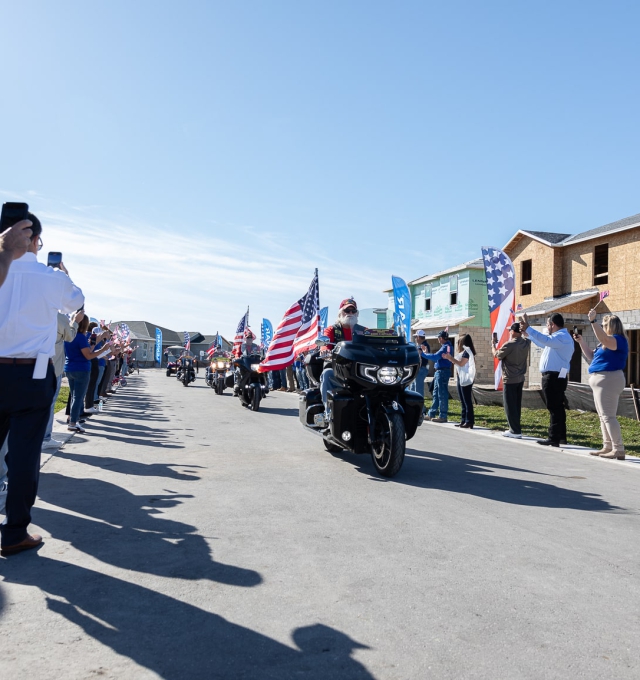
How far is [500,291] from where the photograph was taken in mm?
13828

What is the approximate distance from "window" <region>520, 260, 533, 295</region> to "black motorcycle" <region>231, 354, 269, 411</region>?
65.8 feet

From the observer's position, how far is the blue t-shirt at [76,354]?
10.2 meters

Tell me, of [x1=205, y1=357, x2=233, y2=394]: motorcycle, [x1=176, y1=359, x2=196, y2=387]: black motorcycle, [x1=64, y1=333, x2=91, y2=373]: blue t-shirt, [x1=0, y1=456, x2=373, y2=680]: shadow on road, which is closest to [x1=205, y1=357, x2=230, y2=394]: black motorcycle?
[x1=205, y1=357, x2=233, y2=394]: motorcycle

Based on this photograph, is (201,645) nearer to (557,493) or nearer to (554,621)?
(554,621)

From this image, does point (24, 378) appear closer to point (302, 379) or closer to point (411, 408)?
point (411, 408)

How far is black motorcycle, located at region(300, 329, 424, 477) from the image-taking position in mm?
6850

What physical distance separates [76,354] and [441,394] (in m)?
7.61

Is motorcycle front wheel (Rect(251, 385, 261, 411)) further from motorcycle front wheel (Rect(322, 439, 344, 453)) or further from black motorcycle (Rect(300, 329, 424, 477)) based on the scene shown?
black motorcycle (Rect(300, 329, 424, 477))

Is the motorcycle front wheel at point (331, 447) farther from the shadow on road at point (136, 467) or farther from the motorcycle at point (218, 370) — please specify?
the motorcycle at point (218, 370)

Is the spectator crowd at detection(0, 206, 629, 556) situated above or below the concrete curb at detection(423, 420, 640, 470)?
above

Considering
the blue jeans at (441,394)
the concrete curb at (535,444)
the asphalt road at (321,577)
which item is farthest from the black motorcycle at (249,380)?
the asphalt road at (321,577)

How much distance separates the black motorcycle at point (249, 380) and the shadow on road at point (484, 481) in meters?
7.99

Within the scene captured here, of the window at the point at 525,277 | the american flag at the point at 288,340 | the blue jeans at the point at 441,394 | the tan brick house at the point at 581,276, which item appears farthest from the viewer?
the window at the point at 525,277

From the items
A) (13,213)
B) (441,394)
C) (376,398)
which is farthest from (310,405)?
(441,394)
